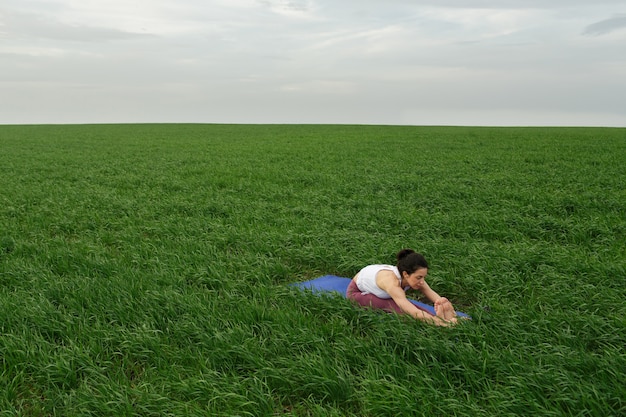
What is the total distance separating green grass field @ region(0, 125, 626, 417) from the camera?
3406 millimetres

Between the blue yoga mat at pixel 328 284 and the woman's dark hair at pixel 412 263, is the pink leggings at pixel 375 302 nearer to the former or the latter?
the blue yoga mat at pixel 328 284

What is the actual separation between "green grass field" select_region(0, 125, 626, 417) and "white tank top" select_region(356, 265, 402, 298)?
1.12 ft

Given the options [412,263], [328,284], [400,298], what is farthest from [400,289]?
[328,284]

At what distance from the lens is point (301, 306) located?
4824 millimetres

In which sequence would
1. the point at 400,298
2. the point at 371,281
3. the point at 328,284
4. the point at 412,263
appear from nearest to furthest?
the point at 400,298
the point at 412,263
the point at 371,281
the point at 328,284

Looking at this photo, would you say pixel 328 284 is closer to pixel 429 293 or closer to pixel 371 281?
pixel 371 281

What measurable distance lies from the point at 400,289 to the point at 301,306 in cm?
100

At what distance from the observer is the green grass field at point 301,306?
3406mm

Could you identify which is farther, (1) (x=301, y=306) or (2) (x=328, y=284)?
(2) (x=328, y=284)

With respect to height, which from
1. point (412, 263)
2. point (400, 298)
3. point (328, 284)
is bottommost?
point (328, 284)

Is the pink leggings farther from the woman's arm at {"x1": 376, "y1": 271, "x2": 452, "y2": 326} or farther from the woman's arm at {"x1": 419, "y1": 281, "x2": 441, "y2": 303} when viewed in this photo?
the woman's arm at {"x1": 419, "y1": 281, "x2": 441, "y2": 303}

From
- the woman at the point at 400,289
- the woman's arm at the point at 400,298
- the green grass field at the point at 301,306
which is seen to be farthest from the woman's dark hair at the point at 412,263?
the green grass field at the point at 301,306

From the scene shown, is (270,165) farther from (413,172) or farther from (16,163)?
(16,163)

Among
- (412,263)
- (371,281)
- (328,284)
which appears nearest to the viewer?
(412,263)
